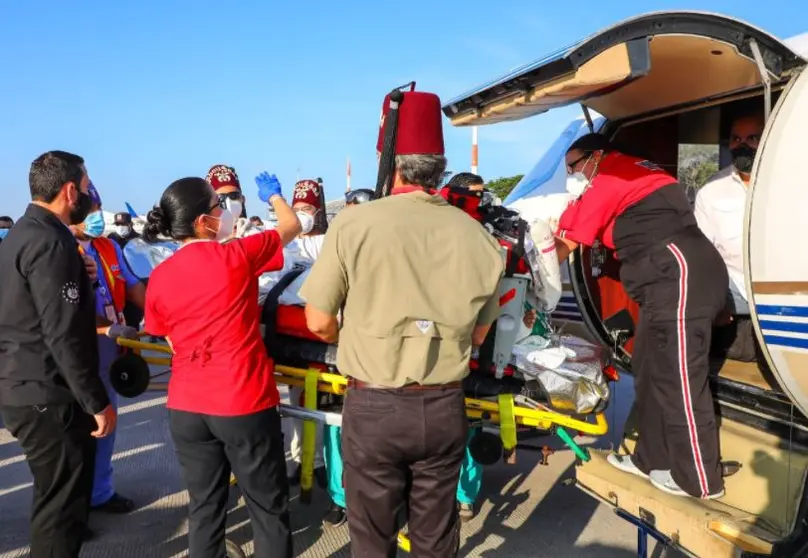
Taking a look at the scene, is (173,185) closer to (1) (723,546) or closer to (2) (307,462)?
(2) (307,462)

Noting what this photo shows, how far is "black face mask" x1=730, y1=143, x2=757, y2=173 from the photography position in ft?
11.9

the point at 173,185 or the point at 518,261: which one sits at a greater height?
the point at 173,185

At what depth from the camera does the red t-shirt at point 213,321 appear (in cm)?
258

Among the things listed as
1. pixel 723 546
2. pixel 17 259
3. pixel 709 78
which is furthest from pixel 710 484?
pixel 17 259

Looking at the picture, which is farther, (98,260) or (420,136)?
(98,260)

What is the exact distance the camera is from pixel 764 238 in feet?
8.55

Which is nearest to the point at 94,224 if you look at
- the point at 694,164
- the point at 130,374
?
the point at 130,374

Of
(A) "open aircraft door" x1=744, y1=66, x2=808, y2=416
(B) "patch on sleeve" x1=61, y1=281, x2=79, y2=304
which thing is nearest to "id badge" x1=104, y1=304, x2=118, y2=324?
(B) "patch on sleeve" x1=61, y1=281, x2=79, y2=304

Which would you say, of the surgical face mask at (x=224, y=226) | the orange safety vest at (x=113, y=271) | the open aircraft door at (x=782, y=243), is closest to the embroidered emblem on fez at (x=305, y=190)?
the orange safety vest at (x=113, y=271)

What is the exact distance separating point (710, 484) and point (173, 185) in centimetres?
275

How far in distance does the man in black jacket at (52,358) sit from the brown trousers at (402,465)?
1.20m

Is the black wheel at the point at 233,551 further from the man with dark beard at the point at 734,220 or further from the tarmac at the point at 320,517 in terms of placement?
the man with dark beard at the point at 734,220

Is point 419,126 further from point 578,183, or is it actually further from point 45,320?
point 45,320

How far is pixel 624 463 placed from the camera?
137 inches
